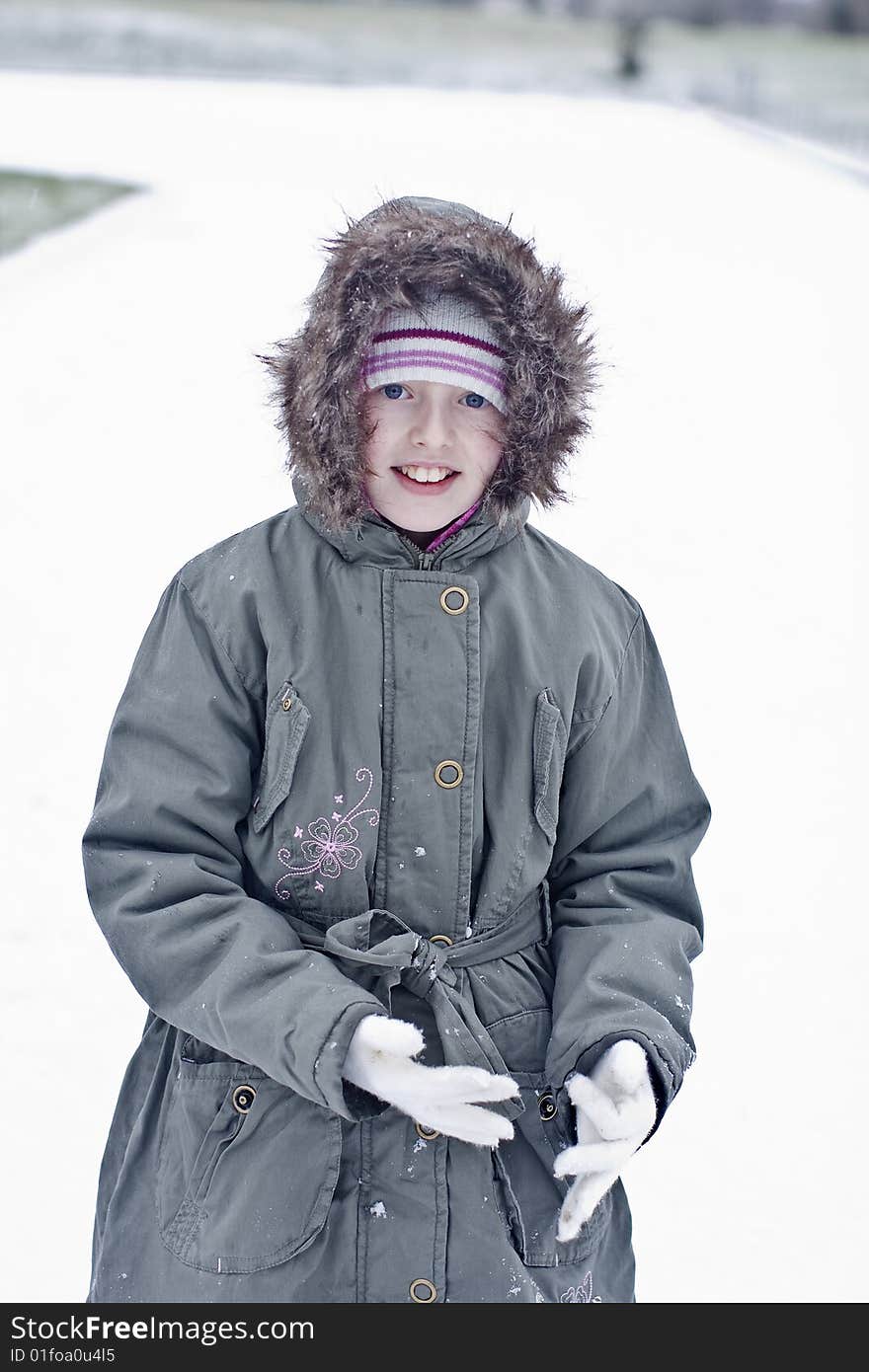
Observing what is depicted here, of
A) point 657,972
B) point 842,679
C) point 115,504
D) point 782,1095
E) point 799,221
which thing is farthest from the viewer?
point 799,221

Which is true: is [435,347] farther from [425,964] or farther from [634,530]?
[634,530]

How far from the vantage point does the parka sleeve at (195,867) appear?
1.32 metres

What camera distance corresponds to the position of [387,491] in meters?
1.45

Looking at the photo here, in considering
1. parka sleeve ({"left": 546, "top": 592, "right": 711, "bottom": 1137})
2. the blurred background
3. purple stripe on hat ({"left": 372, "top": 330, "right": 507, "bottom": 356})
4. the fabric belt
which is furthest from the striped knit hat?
the blurred background

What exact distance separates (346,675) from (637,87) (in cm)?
1235

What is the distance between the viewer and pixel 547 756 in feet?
4.80

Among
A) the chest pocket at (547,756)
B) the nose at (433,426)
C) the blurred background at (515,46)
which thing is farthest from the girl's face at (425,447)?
the blurred background at (515,46)

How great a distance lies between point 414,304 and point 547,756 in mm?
477

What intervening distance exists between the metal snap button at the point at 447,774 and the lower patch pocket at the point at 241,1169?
337mm

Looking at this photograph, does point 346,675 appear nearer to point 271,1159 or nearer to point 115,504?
point 271,1159

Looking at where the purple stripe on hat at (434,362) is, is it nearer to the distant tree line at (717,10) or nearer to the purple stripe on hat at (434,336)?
the purple stripe on hat at (434,336)

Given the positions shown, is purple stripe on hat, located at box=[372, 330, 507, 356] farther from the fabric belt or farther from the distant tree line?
the distant tree line

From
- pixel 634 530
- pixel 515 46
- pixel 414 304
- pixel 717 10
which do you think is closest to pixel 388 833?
pixel 414 304

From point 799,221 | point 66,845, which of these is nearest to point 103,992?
point 66,845
